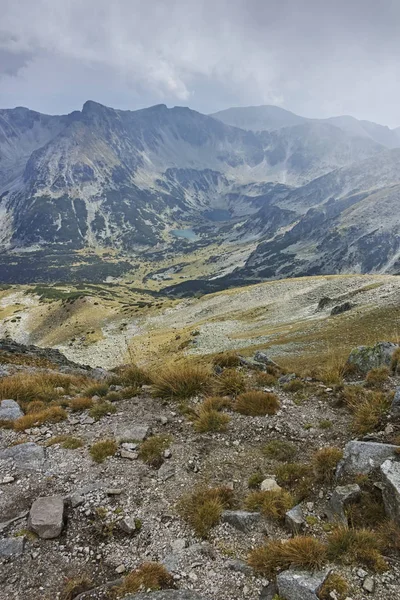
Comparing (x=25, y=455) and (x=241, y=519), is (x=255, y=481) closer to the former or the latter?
(x=241, y=519)

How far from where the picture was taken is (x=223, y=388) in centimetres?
1253

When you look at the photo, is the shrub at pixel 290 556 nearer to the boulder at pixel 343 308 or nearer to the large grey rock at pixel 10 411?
the large grey rock at pixel 10 411

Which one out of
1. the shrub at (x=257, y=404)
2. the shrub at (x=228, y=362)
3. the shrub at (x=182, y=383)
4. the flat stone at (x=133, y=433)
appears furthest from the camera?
the shrub at (x=228, y=362)

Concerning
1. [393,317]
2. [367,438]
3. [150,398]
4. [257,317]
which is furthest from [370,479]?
[257,317]

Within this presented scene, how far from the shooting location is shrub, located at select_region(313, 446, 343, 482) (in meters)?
7.47

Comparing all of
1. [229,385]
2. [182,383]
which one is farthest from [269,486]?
[182,383]

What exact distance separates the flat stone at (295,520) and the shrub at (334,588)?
4.10 ft

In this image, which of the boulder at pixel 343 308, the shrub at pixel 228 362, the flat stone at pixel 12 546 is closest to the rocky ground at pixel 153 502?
the flat stone at pixel 12 546

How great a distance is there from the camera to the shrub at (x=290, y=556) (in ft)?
17.7

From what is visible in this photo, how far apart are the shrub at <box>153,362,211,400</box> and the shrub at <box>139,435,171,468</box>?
2767 mm

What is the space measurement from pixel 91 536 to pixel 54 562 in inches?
30.0

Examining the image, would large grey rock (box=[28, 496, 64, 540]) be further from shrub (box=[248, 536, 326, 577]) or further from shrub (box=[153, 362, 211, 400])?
shrub (box=[153, 362, 211, 400])

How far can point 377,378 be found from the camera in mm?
12047

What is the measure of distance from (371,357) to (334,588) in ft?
35.6
